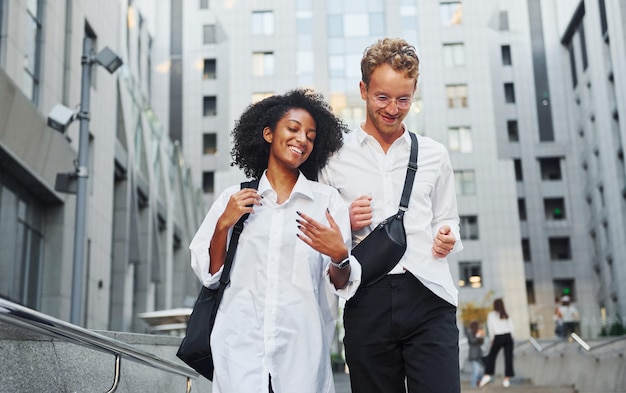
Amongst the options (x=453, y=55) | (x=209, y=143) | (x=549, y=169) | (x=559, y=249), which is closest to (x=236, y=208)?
(x=453, y=55)

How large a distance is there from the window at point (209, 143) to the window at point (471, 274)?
19272 millimetres

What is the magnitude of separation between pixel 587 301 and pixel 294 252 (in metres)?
57.4

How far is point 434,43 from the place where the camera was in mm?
51938

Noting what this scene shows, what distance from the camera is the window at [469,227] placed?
5009cm

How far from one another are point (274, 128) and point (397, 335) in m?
1.15

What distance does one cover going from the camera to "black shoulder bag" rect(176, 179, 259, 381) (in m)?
3.55

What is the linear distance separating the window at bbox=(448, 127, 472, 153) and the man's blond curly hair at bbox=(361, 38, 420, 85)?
47962 millimetres

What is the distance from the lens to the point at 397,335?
149 inches

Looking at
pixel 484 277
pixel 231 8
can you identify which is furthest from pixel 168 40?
pixel 484 277

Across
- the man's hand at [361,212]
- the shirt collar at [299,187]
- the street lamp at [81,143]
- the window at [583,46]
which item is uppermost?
the window at [583,46]

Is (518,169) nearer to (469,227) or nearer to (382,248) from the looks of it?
(469,227)

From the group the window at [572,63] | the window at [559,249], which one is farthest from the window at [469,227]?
the window at [572,63]

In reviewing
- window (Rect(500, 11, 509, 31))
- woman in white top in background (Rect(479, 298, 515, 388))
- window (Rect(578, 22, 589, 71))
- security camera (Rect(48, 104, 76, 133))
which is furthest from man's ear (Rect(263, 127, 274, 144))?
window (Rect(500, 11, 509, 31))

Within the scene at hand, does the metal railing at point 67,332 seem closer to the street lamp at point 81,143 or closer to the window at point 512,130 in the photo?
the street lamp at point 81,143
